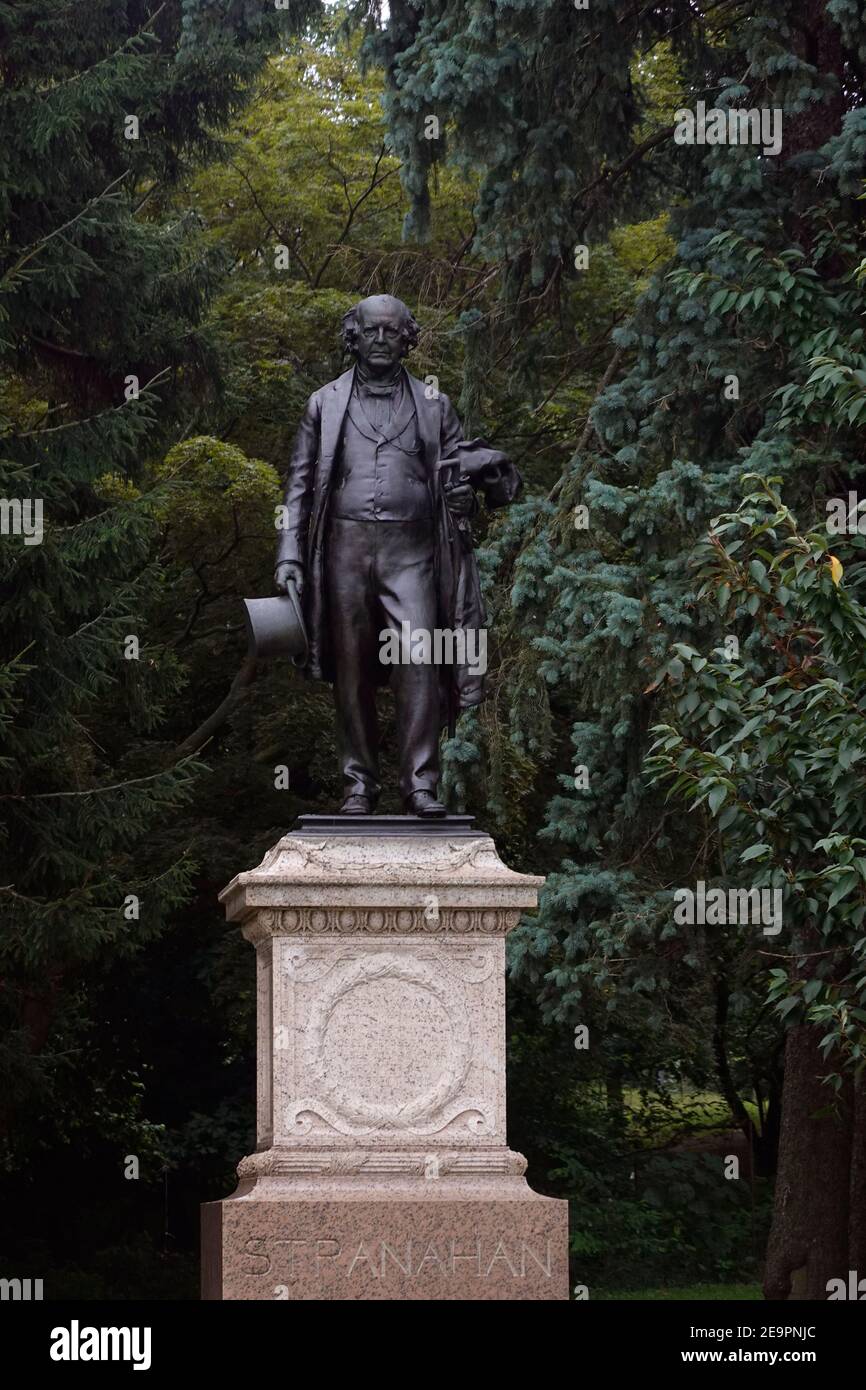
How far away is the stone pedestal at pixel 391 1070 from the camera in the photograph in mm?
8398

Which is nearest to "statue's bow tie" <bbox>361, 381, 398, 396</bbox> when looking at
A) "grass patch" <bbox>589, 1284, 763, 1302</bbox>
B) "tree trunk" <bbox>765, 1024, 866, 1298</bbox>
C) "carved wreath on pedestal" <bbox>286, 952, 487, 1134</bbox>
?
"carved wreath on pedestal" <bbox>286, 952, 487, 1134</bbox>

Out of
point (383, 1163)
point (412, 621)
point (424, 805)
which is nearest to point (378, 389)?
point (412, 621)

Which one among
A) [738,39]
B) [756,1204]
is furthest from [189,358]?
[756,1204]

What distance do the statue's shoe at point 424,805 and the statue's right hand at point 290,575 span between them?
3.21 feet

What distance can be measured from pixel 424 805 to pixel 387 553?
1.10 m

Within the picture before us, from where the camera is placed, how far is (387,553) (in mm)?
9523

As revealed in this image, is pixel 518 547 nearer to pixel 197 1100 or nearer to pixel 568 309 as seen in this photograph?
pixel 568 309

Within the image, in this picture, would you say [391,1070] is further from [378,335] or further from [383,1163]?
[378,335]

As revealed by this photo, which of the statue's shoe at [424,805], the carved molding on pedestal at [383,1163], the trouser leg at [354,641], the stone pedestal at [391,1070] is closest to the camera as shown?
the stone pedestal at [391,1070]

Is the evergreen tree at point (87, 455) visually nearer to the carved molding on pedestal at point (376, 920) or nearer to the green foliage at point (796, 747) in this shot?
the green foliage at point (796, 747)

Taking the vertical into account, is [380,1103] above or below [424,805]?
below

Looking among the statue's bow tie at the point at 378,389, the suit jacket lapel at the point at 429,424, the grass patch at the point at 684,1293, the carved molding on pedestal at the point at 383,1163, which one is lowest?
the grass patch at the point at 684,1293

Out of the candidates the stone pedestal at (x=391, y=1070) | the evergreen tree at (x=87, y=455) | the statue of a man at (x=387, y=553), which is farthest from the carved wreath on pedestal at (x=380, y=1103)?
the evergreen tree at (x=87, y=455)

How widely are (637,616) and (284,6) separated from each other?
22.6 feet
